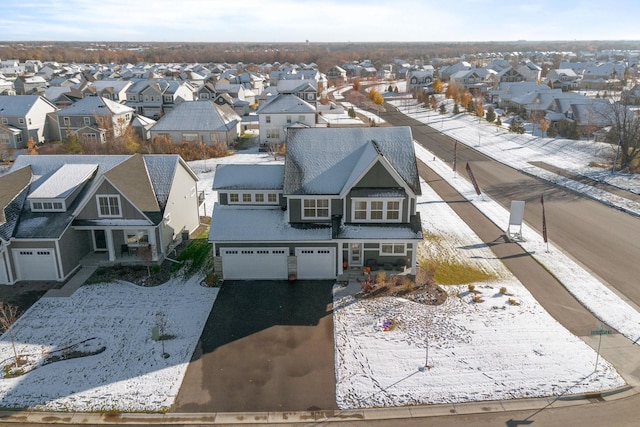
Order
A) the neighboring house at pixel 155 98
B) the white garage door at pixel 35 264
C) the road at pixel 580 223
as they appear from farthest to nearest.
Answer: the neighboring house at pixel 155 98
the road at pixel 580 223
the white garage door at pixel 35 264

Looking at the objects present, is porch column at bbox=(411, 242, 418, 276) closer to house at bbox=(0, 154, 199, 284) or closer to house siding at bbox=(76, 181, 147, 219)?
house at bbox=(0, 154, 199, 284)

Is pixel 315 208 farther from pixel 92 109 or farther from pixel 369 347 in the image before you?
pixel 92 109

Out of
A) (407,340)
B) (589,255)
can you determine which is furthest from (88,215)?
(589,255)

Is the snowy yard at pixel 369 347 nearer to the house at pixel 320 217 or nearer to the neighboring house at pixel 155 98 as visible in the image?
the house at pixel 320 217

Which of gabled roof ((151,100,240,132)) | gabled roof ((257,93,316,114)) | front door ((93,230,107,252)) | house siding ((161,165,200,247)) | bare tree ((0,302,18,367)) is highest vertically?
gabled roof ((257,93,316,114))

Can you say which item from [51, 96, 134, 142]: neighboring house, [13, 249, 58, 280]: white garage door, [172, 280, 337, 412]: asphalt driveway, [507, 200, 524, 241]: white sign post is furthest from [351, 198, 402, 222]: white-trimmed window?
[51, 96, 134, 142]: neighboring house

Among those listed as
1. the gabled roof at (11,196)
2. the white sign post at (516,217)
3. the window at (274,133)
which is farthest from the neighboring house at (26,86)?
the white sign post at (516,217)

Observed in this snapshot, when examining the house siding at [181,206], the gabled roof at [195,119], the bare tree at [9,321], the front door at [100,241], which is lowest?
the bare tree at [9,321]
